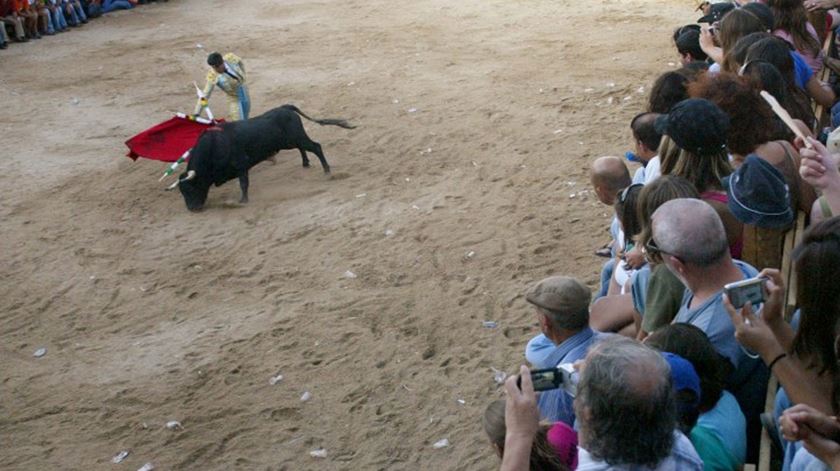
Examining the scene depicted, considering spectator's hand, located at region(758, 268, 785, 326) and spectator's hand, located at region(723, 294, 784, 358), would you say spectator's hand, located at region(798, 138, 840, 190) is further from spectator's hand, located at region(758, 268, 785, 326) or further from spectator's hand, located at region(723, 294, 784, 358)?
spectator's hand, located at region(723, 294, 784, 358)

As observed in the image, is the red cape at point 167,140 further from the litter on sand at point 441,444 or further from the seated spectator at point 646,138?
the seated spectator at point 646,138

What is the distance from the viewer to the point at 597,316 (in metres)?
5.26

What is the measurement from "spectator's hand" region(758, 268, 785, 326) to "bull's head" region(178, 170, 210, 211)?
8.20 meters

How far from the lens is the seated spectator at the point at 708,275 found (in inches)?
159

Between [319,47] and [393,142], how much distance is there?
5384 mm

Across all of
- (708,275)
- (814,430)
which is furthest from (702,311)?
(814,430)

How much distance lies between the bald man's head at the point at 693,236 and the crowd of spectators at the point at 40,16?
1711 cm

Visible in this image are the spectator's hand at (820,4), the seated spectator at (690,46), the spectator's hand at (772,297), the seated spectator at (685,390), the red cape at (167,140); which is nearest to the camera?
the seated spectator at (685,390)

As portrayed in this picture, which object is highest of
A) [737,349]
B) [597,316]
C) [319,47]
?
[737,349]

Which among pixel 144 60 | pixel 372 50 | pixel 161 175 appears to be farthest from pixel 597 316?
pixel 144 60

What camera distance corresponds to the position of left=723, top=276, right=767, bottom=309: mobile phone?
365 centimetres

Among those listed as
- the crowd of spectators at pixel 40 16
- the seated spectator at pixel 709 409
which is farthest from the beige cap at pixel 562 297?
the crowd of spectators at pixel 40 16

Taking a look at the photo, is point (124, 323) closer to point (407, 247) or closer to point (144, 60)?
point (407, 247)

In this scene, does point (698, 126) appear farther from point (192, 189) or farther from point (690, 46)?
point (192, 189)
